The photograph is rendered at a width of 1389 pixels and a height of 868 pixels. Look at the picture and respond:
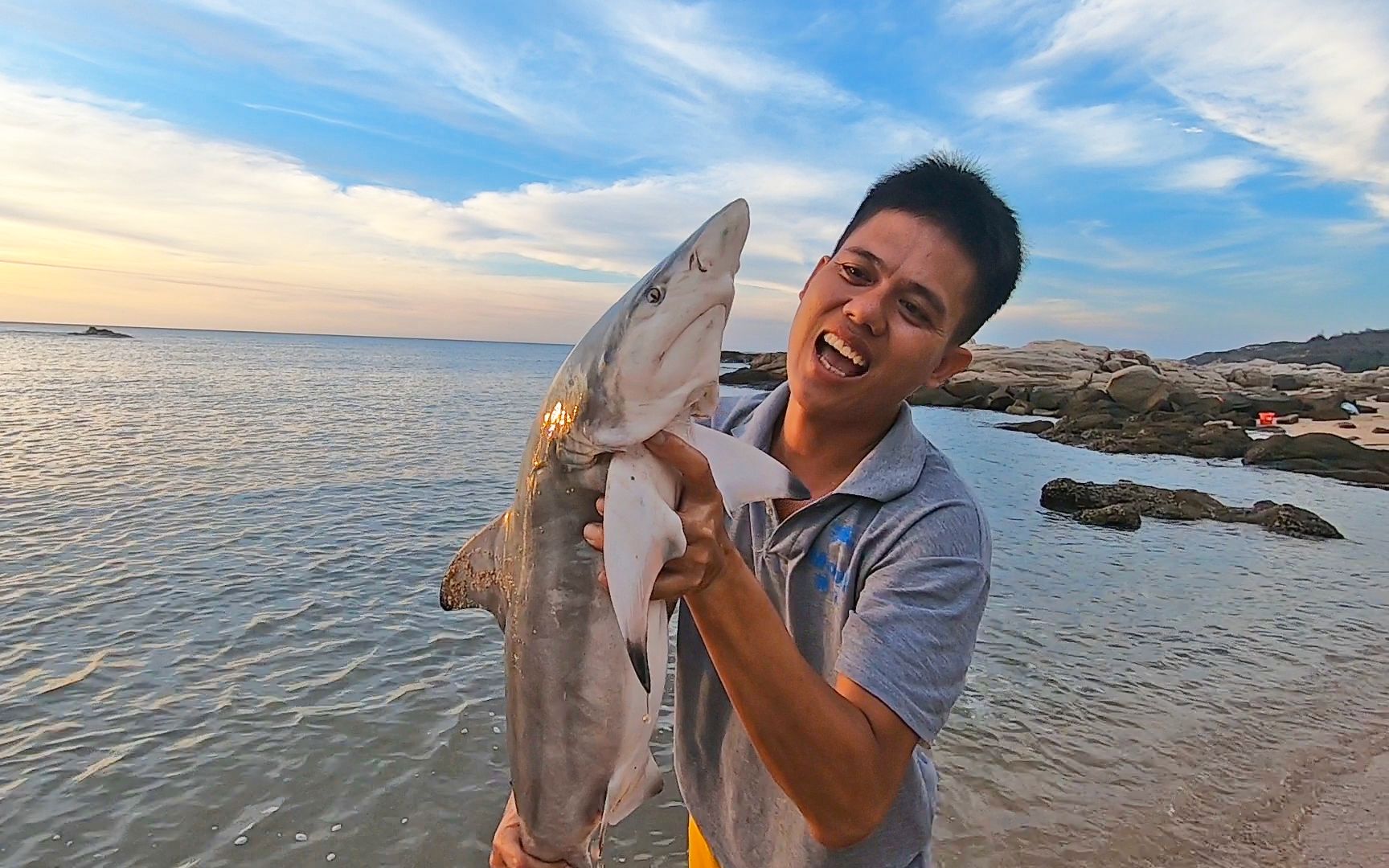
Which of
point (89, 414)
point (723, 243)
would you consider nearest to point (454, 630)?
point (723, 243)

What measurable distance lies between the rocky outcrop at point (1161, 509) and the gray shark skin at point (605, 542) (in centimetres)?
1432

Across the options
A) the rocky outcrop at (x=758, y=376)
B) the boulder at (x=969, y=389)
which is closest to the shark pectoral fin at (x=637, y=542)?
the boulder at (x=969, y=389)

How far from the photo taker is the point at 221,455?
19.4 m

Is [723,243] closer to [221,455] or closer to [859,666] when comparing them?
[859,666]

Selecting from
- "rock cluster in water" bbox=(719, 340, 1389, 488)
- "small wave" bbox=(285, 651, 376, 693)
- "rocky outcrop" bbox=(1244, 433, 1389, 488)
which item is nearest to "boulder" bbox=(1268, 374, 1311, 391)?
"rock cluster in water" bbox=(719, 340, 1389, 488)

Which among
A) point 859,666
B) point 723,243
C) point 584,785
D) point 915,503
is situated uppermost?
point 723,243

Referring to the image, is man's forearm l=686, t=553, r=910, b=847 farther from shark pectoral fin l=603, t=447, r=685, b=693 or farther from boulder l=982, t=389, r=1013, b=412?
boulder l=982, t=389, r=1013, b=412

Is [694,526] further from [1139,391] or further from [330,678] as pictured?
[1139,391]

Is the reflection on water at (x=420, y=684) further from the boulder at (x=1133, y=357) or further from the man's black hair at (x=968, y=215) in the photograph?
the boulder at (x=1133, y=357)

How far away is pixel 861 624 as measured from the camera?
201 centimetres

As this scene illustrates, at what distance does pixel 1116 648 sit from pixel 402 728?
711 cm

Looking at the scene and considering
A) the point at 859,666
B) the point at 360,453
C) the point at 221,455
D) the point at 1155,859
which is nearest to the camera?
the point at 859,666

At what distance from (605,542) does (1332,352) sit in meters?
113

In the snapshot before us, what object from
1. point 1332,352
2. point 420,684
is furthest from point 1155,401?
point 1332,352
